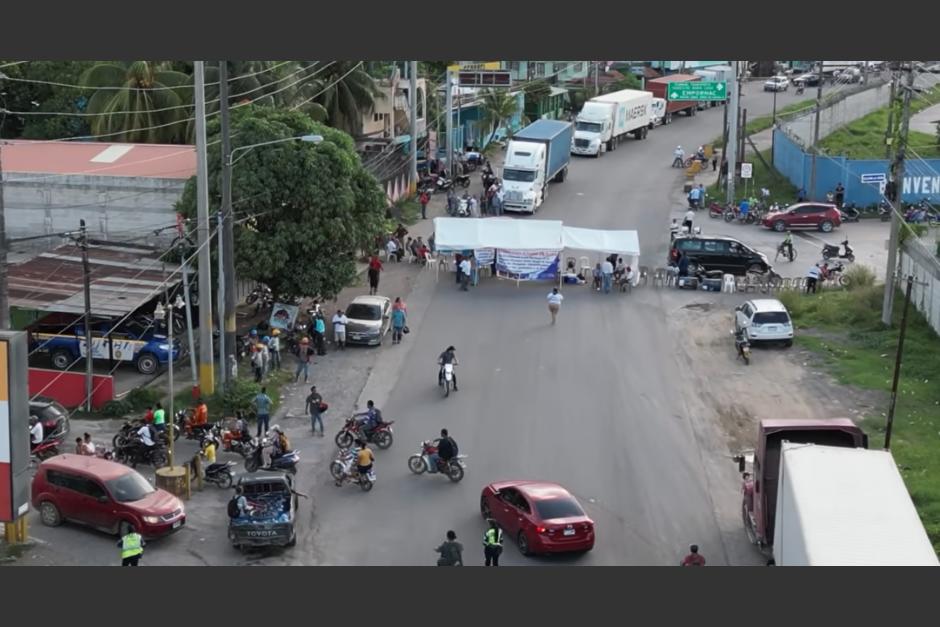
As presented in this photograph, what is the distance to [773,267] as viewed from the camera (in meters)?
50.2

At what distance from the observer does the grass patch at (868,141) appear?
70812mm

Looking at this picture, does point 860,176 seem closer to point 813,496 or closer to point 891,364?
point 891,364

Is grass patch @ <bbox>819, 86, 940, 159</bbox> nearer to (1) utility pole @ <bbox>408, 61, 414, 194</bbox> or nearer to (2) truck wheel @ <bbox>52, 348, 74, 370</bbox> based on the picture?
(1) utility pole @ <bbox>408, 61, 414, 194</bbox>

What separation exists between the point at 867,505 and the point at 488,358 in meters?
18.1

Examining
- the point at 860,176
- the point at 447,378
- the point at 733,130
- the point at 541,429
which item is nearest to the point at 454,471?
the point at 541,429

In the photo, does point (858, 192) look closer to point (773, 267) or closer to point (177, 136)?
point (773, 267)

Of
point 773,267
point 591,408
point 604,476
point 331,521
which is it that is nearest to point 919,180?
point 773,267

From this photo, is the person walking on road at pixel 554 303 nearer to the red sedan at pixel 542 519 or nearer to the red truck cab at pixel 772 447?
the red sedan at pixel 542 519

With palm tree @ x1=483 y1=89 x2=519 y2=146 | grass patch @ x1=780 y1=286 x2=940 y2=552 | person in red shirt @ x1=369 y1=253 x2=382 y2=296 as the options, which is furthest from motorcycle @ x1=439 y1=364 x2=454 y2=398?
palm tree @ x1=483 y1=89 x2=519 y2=146

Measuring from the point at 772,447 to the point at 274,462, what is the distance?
35.5 ft

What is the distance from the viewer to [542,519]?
83.4ft

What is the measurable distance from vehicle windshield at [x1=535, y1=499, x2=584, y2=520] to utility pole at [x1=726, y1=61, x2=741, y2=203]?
3695 cm

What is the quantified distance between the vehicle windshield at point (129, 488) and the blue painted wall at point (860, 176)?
41.3 m

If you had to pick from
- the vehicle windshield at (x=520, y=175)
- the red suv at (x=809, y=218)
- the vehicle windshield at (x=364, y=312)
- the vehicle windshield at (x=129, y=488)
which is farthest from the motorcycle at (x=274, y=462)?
the red suv at (x=809, y=218)
